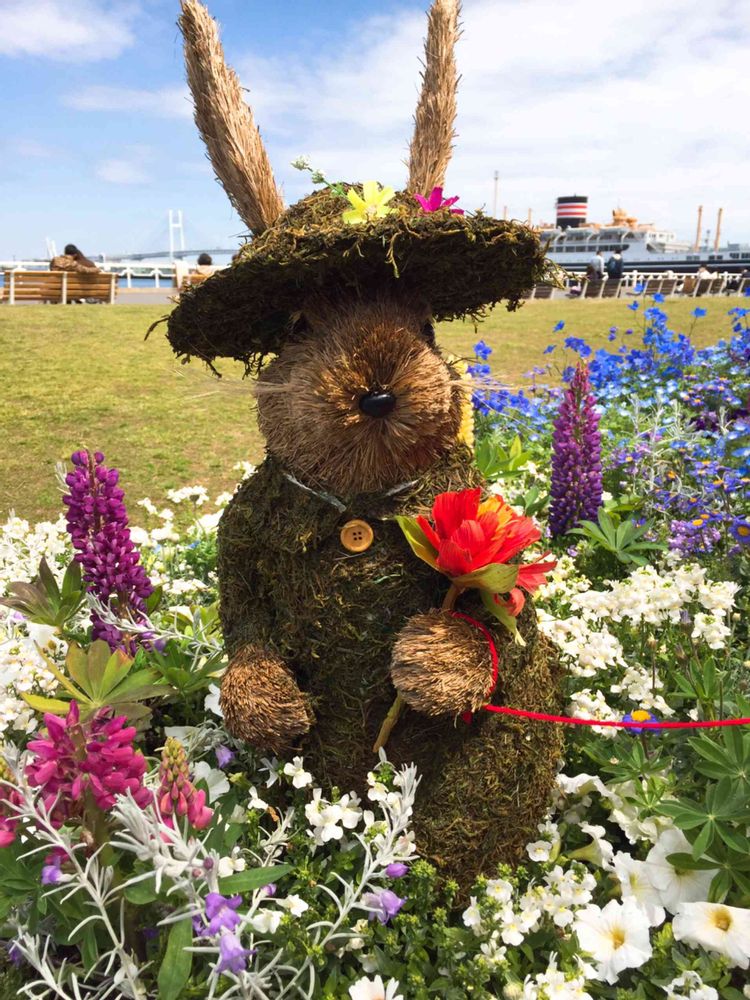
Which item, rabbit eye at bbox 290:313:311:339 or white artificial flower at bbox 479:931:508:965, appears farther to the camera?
rabbit eye at bbox 290:313:311:339

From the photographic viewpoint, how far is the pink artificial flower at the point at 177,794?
133cm

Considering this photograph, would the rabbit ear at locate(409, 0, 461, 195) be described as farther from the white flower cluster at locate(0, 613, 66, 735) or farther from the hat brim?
the white flower cluster at locate(0, 613, 66, 735)

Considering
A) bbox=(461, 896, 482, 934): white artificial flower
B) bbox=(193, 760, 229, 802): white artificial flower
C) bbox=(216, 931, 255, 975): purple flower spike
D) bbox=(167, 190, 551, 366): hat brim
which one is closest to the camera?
bbox=(216, 931, 255, 975): purple flower spike

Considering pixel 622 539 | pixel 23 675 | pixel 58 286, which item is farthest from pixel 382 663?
pixel 58 286

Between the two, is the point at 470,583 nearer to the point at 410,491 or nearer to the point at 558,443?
the point at 410,491

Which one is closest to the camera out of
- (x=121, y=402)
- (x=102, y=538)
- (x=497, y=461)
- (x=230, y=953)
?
(x=230, y=953)

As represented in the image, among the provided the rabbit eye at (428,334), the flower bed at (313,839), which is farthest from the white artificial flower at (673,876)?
the rabbit eye at (428,334)

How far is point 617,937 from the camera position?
1.52 metres

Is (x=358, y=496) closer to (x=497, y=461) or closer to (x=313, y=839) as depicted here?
(x=313, y=839)

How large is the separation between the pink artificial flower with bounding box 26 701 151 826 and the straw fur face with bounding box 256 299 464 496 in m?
0.69

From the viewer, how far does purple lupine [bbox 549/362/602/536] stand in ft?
11.3

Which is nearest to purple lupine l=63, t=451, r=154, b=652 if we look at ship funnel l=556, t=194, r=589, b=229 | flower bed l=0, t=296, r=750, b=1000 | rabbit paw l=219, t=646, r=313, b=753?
flower bed l=0, t=296, r=750, b=1000

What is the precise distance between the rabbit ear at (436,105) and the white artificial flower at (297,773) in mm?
1447

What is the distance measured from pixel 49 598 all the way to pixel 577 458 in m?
2.36
